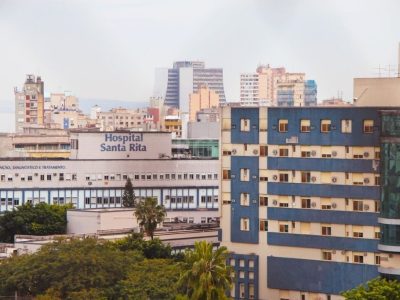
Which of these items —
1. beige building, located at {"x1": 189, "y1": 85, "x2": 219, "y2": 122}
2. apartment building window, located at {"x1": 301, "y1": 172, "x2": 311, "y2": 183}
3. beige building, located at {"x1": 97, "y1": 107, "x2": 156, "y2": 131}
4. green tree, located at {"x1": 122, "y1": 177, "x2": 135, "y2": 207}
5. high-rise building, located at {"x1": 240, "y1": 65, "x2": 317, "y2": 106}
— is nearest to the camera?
apartment building window, located at {"x1": 301, "y1": 172, "x2": 311, "y2": 183}

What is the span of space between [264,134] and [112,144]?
16410 millimetres

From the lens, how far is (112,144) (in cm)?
4775

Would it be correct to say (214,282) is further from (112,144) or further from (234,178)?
(112,144)

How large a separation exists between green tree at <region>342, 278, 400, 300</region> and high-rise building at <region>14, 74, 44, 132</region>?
201 ft

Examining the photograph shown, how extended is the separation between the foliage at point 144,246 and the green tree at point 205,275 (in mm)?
5549

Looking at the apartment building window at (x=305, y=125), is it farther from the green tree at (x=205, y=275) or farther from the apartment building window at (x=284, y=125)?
the green tree at (x=205, y=275)

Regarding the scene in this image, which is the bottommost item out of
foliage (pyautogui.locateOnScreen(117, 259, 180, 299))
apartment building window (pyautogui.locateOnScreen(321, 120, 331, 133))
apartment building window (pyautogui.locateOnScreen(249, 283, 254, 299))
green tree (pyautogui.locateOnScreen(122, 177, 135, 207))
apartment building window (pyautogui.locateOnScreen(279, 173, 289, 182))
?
apartment building window (pyautogui.locateOnScreen(249, 283, 254, 299))

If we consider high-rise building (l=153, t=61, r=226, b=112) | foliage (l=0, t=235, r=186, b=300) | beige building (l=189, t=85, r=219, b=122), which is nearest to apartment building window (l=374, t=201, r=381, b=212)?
foliage (l=0, t=235, r=186, b=300)

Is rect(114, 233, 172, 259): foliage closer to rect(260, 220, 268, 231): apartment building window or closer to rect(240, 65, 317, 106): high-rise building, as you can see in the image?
rect(260, 220, 268, 231): apartment building window

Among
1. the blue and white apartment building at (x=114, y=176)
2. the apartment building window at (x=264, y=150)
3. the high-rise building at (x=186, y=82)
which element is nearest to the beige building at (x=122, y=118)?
the high-rise building at (x=186, y=82)

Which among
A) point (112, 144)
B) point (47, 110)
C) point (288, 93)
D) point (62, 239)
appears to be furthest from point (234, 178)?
point (47, 110)

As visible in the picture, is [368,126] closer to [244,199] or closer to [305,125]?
[305,125]

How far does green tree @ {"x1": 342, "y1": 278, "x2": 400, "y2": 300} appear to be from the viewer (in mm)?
25989

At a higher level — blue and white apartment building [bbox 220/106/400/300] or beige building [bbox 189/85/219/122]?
beige building [bbox 189/85/219/122]
